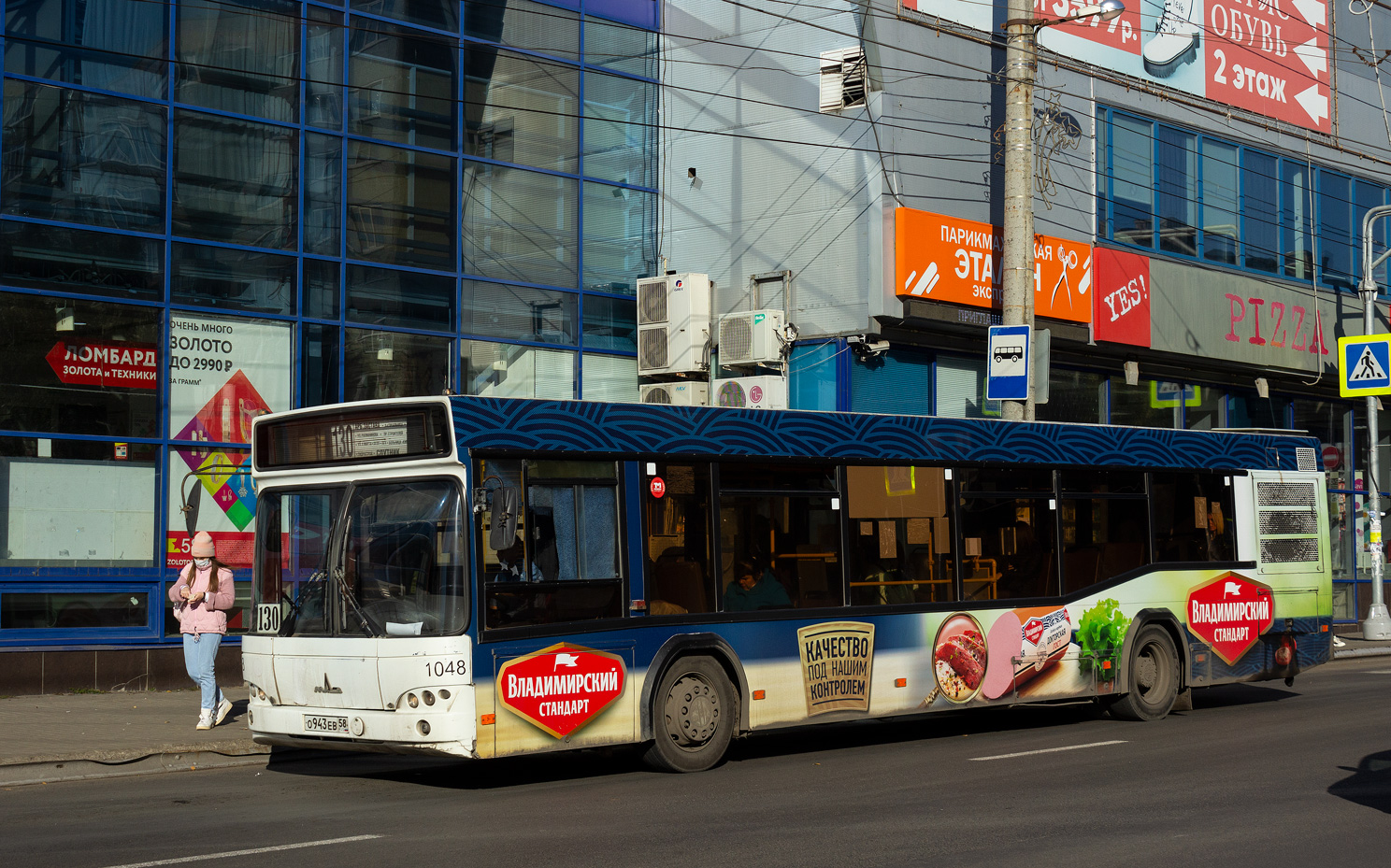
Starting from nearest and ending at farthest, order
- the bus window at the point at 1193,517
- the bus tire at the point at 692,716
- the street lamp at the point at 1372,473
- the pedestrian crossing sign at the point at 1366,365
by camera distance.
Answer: the bus tire at the point at 692,716 < the bus window at the point at 1193,517 < the pedestrian crossing sign at the point at 1366,365 < the street lamp at the point at 1372,473

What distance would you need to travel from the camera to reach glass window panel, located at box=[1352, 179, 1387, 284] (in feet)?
100.0

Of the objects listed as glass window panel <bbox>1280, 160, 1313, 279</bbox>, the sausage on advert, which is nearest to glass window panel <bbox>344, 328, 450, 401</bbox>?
the sausage on advert

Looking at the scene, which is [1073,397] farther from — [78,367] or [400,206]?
[78,367]

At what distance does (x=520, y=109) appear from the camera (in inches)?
803

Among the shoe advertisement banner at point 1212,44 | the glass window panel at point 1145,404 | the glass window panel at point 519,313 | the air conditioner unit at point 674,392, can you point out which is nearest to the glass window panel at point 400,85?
the glass window panel at point 519,313

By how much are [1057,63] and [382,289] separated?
37.4ft

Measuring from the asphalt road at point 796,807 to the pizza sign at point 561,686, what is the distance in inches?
20.6

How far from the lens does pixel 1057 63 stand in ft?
77.2

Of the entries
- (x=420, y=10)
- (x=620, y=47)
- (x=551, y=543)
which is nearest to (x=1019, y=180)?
(x=620, y=47)

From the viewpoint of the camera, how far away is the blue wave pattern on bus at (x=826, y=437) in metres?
10.2

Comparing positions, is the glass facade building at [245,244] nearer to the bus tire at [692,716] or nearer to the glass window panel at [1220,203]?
the bus tire at [692,716]

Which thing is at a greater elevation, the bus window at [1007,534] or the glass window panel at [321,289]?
the glass window panel at [321,289]

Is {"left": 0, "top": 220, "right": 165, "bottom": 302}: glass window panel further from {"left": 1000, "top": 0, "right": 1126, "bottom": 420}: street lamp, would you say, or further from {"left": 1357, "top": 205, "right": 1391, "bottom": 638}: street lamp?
{"left": 1357, "top": 205, "right": 1391, "bottom": 638}: street lamp

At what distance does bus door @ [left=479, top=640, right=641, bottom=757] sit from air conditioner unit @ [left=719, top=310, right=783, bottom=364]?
36.4 feet
